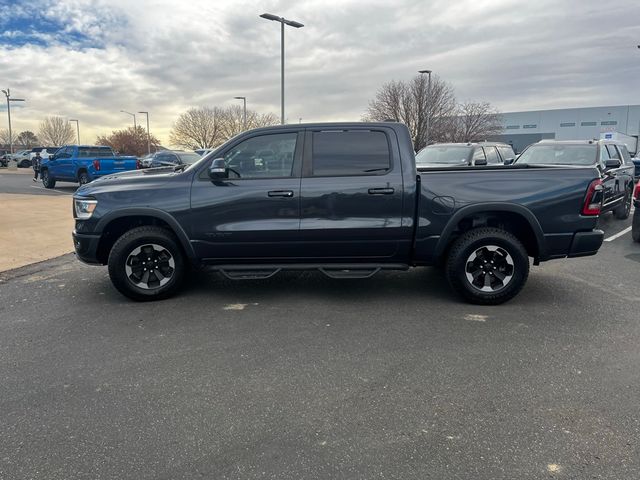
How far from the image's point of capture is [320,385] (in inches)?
132

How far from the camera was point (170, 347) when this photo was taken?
4.04 m

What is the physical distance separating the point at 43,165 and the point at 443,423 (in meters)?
22.7

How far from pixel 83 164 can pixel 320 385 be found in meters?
18.6

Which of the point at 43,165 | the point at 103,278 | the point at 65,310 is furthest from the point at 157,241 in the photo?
the point at 43,165

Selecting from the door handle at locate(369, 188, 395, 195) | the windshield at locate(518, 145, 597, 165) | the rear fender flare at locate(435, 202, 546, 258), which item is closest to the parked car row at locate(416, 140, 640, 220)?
the windshield at locate(518, 145, 597, 165)

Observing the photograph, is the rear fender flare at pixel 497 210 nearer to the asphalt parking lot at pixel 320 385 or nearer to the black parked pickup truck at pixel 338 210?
the black parked pickup truck at pixel 338 210

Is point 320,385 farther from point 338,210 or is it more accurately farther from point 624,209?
point 624,209

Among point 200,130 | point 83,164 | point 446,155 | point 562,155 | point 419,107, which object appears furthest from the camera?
point 200,130

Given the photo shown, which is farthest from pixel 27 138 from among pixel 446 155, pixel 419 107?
pixel 446 155

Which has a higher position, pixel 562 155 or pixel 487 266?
pixel 562 155

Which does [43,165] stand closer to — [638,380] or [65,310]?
[65,310]

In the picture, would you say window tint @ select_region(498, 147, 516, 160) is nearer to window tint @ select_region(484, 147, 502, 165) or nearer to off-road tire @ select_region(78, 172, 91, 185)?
window tint @ select_region(484, 147, 502, 165)

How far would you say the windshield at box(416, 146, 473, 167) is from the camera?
12043 mm

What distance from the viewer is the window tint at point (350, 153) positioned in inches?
198
